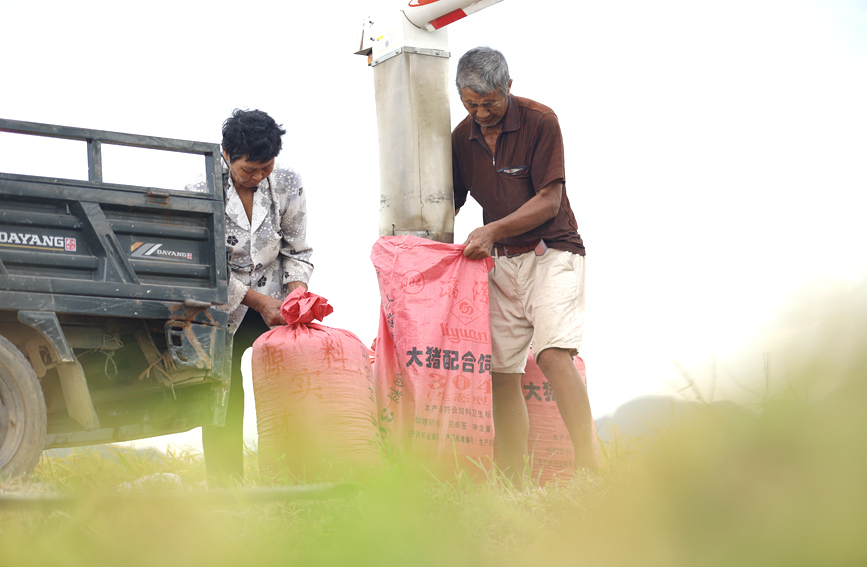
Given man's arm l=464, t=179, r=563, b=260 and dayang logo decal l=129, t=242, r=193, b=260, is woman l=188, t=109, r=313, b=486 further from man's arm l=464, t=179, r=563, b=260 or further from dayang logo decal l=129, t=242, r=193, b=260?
man's arm l=464, t=179, r=563, b=260

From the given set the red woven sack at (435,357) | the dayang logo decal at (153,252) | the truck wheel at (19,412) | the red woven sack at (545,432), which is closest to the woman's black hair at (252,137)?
the dayang logo decal at (153,252)

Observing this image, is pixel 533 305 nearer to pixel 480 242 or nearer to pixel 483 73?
pixel 480 242

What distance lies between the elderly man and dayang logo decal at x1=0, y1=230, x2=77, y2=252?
195 centimetres

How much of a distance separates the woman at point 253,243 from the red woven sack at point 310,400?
30cm

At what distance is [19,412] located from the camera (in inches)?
136

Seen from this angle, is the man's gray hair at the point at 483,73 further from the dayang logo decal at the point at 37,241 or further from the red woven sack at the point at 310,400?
the dayang logo decal at the point at 37,241

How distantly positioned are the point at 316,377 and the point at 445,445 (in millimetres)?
708

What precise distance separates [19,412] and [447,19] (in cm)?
302

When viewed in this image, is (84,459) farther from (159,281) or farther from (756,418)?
(756,418)

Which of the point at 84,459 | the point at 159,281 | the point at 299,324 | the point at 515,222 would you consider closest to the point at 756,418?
the point at 515,222

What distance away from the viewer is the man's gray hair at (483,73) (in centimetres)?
385

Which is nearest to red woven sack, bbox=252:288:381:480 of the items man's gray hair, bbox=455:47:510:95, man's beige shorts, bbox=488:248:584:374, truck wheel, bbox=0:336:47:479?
man's beige shorts, bbox=488:248:584:374

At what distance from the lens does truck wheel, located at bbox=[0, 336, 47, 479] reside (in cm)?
342

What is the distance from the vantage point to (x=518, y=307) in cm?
405
